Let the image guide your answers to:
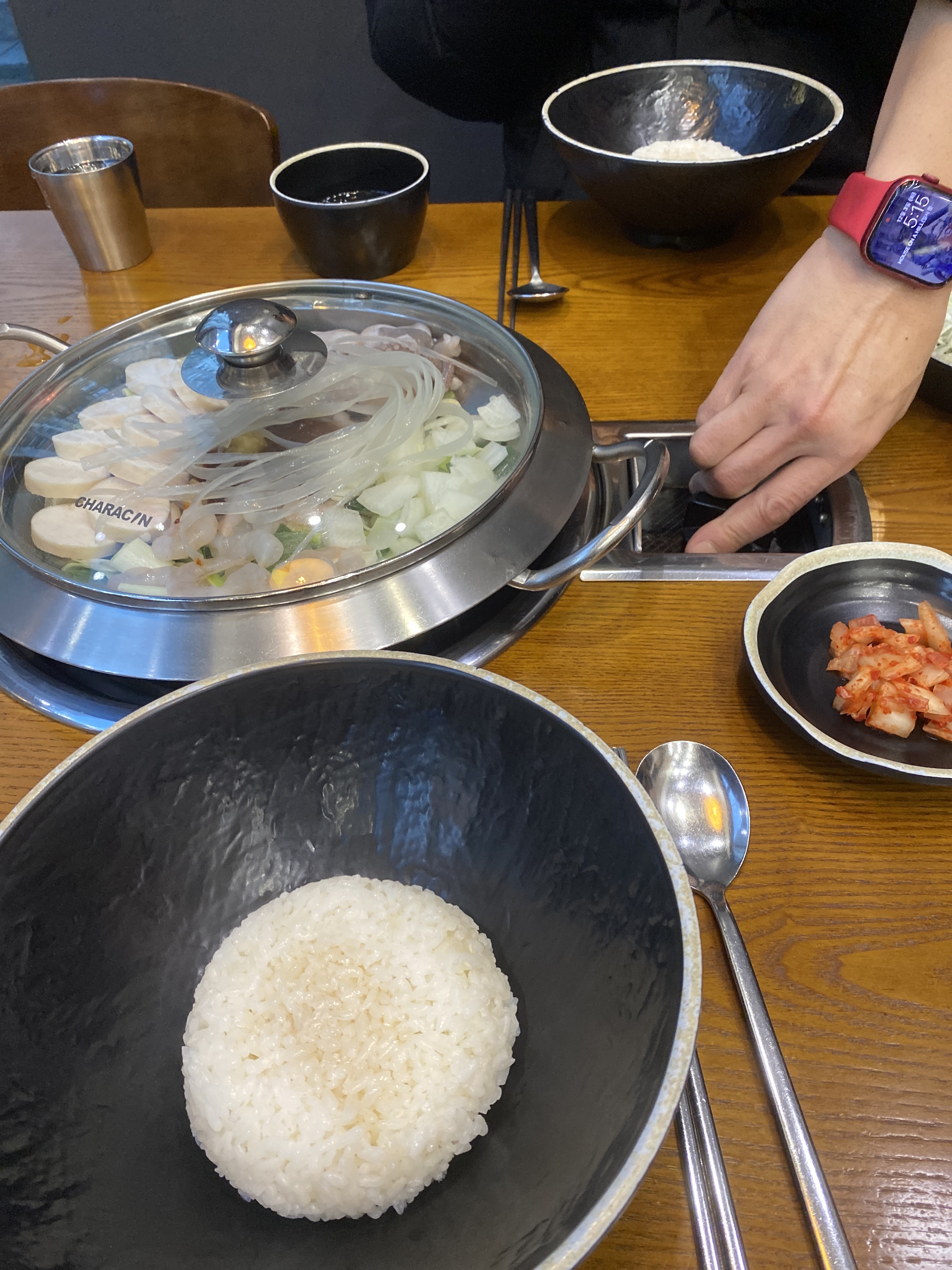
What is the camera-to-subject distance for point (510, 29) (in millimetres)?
1750

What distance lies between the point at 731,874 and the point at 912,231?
2.68ft

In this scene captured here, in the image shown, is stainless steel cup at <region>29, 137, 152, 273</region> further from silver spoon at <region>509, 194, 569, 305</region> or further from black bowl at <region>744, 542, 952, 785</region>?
black bowl at <region>744, 542, 952, 785</region>

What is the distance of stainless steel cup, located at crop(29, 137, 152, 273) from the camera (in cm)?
152

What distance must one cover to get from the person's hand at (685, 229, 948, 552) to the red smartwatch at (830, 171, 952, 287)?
2cm

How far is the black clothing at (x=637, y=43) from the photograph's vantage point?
167 centimetres

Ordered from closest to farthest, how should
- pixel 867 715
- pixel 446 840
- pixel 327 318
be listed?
1. pixel 446 840
2. pixel 867 715
3. pixel 327 318

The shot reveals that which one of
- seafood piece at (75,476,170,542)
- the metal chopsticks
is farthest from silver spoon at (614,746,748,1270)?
the metal chopsticks

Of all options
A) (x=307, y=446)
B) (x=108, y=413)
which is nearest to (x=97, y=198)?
(x=108, y=413)

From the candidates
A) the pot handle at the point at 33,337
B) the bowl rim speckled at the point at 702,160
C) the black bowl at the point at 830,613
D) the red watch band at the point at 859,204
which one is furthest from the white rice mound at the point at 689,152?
the pot handle at the point at 33,337

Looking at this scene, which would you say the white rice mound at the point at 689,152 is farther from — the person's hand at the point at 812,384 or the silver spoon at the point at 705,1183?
the silver spoon at the point at 705,1183

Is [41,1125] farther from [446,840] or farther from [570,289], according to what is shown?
[570,289]

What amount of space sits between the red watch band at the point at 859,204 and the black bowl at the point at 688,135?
0.35m

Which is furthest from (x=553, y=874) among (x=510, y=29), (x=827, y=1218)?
(x=510, y=29)

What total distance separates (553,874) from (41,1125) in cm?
38
